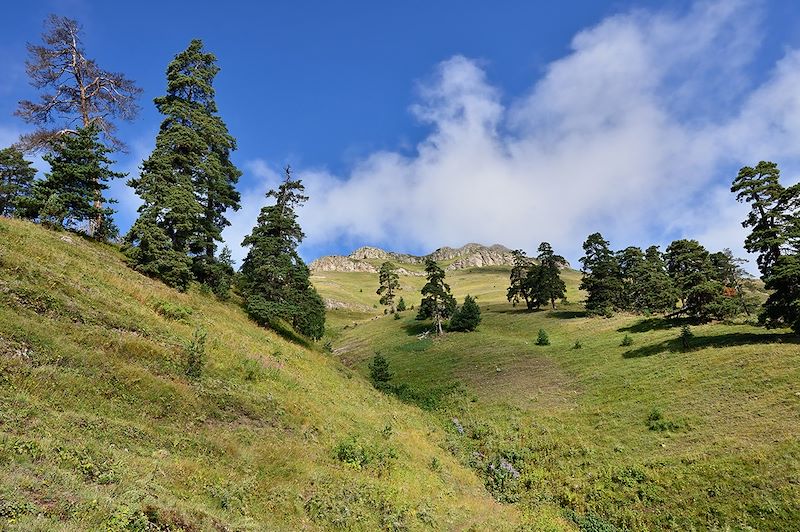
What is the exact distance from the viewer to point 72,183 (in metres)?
25.3

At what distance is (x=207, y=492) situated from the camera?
1006cm

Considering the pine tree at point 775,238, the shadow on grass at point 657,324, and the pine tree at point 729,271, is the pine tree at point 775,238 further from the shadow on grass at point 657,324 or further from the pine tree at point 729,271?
the pine tree at point 729,271

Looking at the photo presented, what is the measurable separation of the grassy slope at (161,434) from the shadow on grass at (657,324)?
3723 cm

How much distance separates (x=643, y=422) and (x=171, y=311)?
28514 millimetres

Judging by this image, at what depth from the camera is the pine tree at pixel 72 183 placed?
959 inches

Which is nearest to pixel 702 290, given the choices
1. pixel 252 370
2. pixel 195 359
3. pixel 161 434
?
pixel 252 370

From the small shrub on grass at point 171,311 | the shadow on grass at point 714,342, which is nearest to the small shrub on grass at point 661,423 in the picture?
the shadow on grass at point 714,342

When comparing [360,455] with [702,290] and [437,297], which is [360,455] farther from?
[437,297]

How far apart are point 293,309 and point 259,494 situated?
2277 centimetres

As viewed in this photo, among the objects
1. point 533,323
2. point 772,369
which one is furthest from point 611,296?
point 772,369

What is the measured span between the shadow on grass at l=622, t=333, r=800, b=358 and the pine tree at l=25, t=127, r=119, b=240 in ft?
149

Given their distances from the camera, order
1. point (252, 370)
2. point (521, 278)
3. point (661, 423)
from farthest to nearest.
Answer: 1. point (521, 278)
2. point (661, 423)
3. point (252, 370)

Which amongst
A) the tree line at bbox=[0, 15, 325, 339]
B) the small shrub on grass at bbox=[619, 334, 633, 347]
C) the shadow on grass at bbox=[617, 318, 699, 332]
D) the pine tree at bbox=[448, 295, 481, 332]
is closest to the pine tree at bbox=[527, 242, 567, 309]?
the pine tree at bbox=[448, 295, 481, 332]

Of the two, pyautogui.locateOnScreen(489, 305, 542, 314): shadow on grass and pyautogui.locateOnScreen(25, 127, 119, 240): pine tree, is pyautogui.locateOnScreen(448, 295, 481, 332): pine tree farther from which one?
pyautogui.locateOnScreen(25, 127, 119, 240): pine tree
